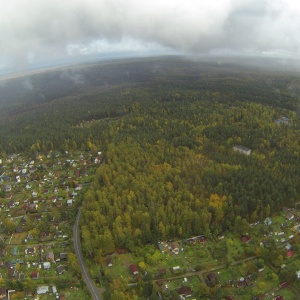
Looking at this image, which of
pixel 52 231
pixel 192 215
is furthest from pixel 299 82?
pixel 52 231

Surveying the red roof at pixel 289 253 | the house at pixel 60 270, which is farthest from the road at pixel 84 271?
the red roof at pixel 289 253

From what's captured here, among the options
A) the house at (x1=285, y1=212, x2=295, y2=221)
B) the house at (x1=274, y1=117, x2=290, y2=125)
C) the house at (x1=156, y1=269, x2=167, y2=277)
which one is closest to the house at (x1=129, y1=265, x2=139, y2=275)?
the house at (x1=156, y1=269, x2=167, y2=277)

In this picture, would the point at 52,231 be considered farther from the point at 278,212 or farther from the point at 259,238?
the point at 278,212

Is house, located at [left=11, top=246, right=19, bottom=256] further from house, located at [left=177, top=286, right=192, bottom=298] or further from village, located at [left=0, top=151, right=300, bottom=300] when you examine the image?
house, located at [left=177, top=286, right=192, bottom=298]

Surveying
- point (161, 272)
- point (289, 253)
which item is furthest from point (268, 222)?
point (161, 272)

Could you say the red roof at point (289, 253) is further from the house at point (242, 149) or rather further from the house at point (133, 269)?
the house at point (242, 149)

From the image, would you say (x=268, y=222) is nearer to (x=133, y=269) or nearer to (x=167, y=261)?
(x=167, y=261)
